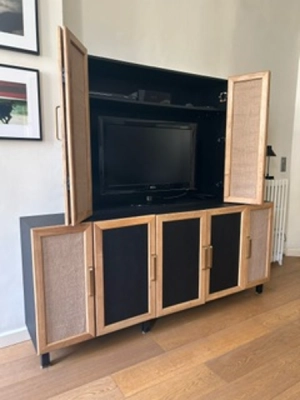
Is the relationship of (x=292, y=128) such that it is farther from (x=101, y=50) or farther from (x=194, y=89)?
(x=101, y=50)

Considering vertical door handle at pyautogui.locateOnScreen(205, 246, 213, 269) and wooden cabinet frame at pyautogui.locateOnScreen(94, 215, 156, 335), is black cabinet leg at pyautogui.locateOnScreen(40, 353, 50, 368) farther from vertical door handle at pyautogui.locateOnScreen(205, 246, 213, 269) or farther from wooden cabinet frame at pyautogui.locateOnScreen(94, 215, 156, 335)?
vertical door handle at pyautogui.locateOnScreen(205, 246, 213, 269)

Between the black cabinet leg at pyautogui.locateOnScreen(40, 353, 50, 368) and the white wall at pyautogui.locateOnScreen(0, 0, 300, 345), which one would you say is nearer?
the black cabinet leg at pyautogui.locateOnScreen(40, 353, 50, 368)

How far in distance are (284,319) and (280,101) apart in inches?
87.1

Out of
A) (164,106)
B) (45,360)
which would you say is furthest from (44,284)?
(164,106)

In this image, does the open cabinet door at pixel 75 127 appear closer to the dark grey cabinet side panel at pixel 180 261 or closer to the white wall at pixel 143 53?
the white wall at pixel 143 53

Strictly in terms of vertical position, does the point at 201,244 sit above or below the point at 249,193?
below

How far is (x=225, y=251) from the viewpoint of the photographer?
2.28 m

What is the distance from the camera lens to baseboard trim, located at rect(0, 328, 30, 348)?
74.7 inches

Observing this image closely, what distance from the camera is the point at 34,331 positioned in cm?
168

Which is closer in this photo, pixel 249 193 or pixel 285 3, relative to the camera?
pixel 249 193

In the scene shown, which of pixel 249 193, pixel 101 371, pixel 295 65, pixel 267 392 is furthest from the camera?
pixel 295 65

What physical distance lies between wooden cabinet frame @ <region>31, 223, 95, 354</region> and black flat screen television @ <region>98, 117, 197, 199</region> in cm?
48

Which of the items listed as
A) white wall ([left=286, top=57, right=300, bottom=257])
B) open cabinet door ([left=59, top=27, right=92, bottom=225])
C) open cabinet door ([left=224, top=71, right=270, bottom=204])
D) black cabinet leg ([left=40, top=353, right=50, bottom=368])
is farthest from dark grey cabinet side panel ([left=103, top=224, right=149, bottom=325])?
white wall ([left=286, top=57, right=300, bottom=257])

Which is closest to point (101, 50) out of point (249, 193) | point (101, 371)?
point (249, 193)
